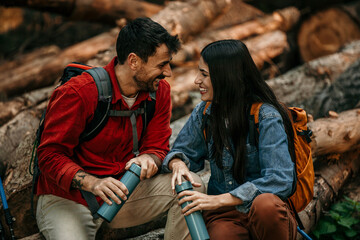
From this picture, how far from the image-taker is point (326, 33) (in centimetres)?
708

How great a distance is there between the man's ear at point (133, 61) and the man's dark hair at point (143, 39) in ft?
0.08

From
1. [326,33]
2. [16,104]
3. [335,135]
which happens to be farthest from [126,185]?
[326,33]

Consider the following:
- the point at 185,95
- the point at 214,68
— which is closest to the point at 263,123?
the point at 214,68

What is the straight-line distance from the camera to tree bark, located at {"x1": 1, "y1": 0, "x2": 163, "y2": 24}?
554cm

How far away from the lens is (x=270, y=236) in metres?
2.00

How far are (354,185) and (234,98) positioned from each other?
230 centimetres

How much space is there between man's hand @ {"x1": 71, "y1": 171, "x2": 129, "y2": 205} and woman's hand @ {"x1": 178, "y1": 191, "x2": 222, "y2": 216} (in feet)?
1.19

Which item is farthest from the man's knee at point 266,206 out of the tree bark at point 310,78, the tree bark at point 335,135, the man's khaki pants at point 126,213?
the tree bark at point 310,78

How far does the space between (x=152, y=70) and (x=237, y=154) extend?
86 centimetres

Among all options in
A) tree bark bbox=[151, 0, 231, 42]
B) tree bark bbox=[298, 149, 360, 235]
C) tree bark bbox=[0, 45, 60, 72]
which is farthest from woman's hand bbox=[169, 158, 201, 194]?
tree bark bbox=[0, 45, 60, 72]

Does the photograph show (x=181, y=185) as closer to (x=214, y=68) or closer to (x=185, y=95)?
(x=214, y=68)

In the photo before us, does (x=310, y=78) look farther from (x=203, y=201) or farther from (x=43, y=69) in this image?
→ (x=43, y=69)

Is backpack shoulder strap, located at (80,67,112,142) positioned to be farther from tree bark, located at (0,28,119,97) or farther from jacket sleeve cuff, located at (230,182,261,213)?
tree bark, located at (0,28,119,97)

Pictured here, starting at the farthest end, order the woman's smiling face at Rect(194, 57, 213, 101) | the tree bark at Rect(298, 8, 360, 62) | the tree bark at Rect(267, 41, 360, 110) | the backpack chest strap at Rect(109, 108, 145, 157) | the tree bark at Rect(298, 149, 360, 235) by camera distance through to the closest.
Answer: the tree bark at Rect(298, 8, 360, 62), the tree bark at Rect(267, 41, 360, 110), the tree bark at Rect(298, 149, 360, 235), the backpack chest strap at Rect(109, 108, 145, 157), the woman's smiling face at Rect(194, 57, 213, 101)
